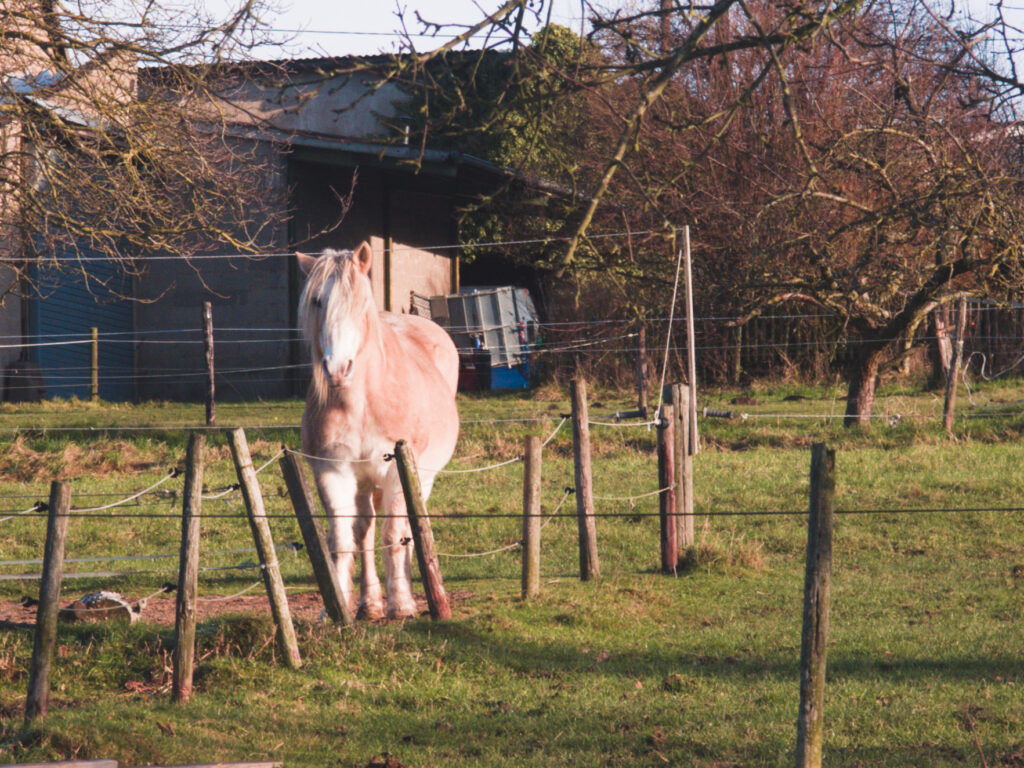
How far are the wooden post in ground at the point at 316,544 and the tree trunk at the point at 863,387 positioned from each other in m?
9.80

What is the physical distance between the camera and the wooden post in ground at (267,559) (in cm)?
613

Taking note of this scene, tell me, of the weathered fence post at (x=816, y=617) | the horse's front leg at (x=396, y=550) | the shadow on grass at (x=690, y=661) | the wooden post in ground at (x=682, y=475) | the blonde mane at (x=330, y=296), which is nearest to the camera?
the weathered fence post at (x=816, y=617)

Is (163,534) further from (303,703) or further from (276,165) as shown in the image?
(276,165)

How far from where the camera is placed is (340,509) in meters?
7.05

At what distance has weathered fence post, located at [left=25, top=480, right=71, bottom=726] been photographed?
5.25m

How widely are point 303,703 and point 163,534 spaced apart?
18.7 ft

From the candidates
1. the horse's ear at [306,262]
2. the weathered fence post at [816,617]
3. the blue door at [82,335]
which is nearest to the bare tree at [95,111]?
the horse's ear at [306,262]

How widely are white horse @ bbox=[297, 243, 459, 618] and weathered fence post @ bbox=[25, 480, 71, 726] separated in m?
1.76

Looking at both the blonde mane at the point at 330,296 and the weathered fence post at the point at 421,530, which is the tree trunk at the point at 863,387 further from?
the blonde mane at the point at 330,296

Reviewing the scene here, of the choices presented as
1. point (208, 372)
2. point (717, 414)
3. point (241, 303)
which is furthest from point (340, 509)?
point (241, 303)

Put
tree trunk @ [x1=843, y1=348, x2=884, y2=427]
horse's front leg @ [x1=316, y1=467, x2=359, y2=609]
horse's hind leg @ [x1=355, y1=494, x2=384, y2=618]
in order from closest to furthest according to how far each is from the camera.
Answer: horse's front leg @ [x1=316, y1=467, x2=359, y2=609], horse's hind leg @ [x1=355, y1=494, x2=384, y2=618], tree trunk @ [x1=843, y1=348, x2=884, y2=427]

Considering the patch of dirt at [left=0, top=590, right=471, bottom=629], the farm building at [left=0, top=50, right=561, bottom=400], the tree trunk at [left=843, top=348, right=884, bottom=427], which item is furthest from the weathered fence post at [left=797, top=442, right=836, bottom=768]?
the farm building at [left=0, top=50, right=561, bottom=400]

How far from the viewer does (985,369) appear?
21.7 m

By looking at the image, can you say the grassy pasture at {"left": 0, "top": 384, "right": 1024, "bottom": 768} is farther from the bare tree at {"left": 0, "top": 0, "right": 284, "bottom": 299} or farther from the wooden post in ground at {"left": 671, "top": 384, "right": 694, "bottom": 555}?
the bare tree at {"left": 0, "top": 0, "right": 284, "bottom": 299}
